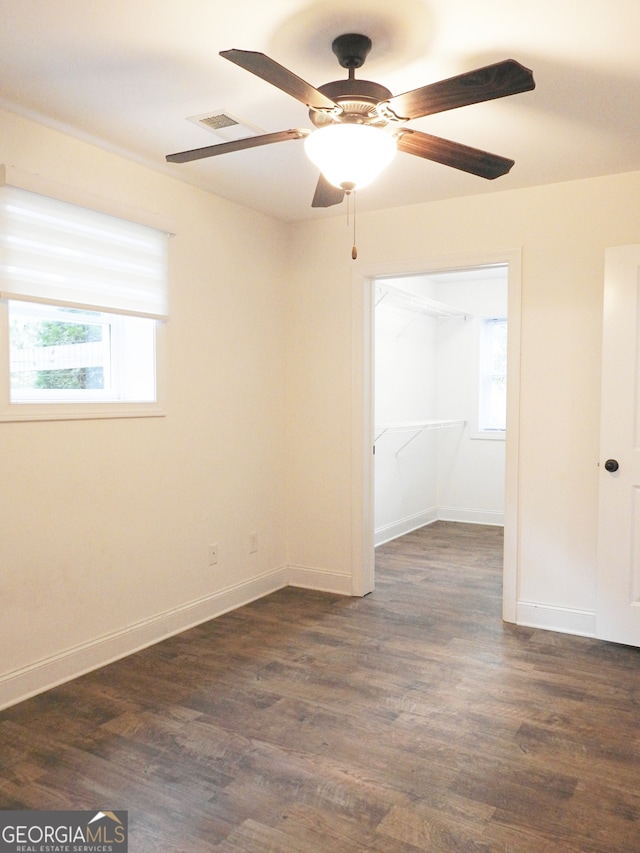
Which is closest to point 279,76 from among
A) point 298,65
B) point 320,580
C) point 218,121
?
point 298,65

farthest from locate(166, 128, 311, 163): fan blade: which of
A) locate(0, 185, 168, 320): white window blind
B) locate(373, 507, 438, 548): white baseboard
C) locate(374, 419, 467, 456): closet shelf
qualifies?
locate(373, 507, 438, 548): white baseboard

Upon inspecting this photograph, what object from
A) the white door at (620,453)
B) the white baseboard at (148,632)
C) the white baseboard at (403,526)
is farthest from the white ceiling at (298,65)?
the white baseboard at (403,526)

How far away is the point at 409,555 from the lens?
211 inches

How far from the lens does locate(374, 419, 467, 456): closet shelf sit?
5.45 metres

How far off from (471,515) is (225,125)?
495cm

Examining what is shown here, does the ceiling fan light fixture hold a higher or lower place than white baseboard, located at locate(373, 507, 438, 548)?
higher

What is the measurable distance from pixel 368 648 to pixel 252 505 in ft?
4.07

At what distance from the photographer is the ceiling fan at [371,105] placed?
172cm

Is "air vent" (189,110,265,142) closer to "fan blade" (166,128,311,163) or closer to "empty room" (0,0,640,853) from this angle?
"empty room" (0,0,640,853)

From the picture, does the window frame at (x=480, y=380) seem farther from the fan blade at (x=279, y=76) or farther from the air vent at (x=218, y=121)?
the fan blade at (x=279, y=76)

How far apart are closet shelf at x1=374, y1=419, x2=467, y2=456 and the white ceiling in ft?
8.30

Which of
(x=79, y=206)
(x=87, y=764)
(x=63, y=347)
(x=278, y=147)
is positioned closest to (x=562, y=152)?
(x=278, y=147)

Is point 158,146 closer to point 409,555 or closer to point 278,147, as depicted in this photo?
point 278,147

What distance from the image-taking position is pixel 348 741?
2.45 metres
